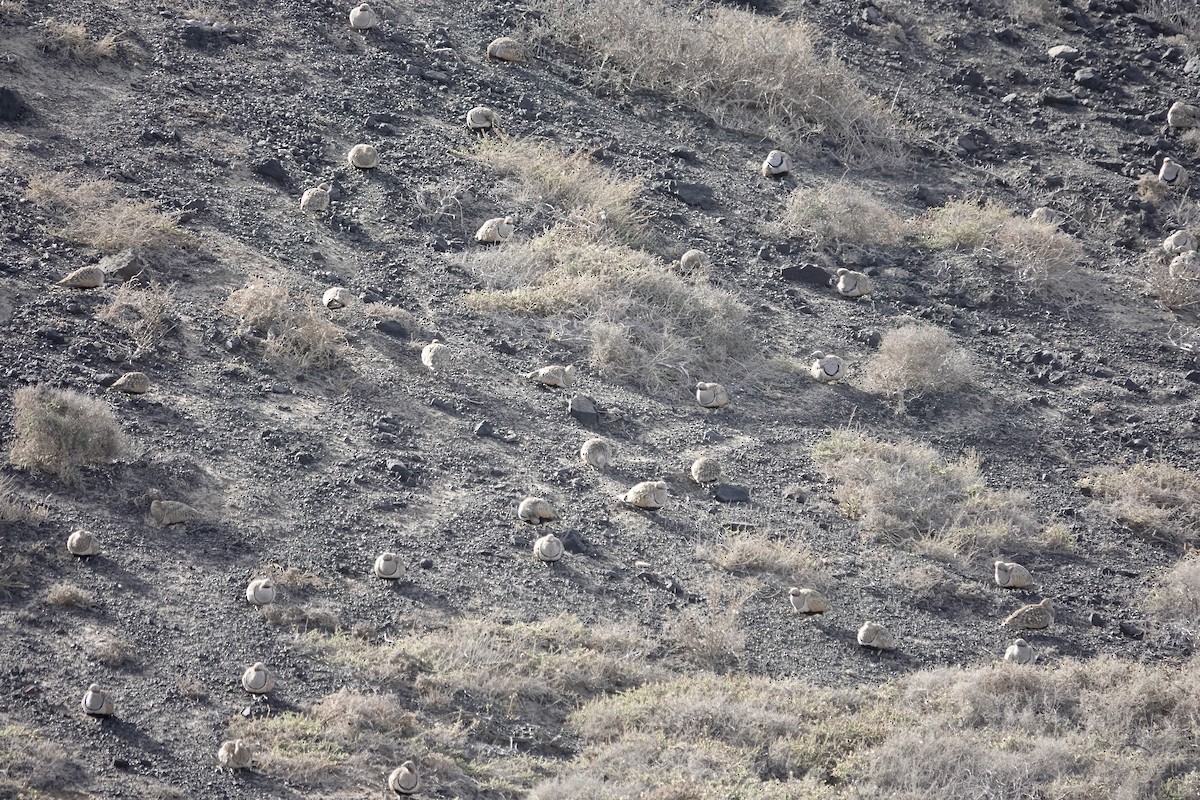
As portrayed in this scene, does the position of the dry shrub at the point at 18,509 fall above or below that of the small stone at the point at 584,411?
below

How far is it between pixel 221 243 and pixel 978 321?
6032 mm

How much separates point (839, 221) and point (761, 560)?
4.33m

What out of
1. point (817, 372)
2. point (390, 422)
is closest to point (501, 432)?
point (390, 422)

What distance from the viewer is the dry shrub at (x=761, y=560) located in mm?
8156

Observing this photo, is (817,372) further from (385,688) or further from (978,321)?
(385,688)

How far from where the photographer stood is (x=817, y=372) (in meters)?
10.1

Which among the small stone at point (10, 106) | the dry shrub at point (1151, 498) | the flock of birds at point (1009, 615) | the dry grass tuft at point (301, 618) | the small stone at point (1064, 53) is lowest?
the dry grass tuft at point (301, 618)

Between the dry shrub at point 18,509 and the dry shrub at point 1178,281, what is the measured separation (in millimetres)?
8978

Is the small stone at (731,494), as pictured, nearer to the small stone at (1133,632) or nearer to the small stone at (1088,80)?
the small stone at (1133,632)

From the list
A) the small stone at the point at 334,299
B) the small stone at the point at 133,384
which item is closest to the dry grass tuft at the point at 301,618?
the small stone at the point at 133,384

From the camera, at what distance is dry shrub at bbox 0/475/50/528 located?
732 cm

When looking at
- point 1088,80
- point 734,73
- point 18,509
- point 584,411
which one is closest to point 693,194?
point 734,73

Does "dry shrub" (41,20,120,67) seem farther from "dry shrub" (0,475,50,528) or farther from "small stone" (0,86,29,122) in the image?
"dry shrub" (0,475,50,528)

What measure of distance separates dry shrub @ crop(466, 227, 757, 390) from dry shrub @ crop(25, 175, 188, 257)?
7.42 ft
